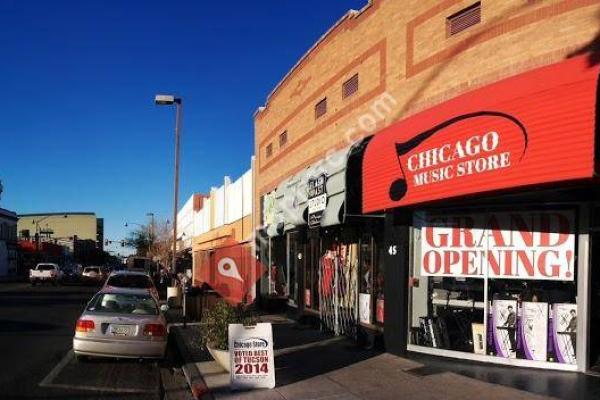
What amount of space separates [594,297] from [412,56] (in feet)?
17.6

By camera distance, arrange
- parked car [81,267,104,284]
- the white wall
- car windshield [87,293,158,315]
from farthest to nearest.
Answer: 1. parked car [81,267,104,284]
2. the white wall
3. car windshield [87,293,158,315]

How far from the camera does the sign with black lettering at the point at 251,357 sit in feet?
30.0

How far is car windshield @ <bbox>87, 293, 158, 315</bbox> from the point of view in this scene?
467 inches

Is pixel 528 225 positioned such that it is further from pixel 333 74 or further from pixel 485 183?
pixel 333 74

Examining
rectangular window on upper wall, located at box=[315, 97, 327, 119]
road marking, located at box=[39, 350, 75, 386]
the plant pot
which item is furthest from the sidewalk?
rectangular window on upper wall, located at box=[315, 97, 327, 119]

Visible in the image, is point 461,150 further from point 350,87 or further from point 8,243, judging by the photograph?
point 8,243

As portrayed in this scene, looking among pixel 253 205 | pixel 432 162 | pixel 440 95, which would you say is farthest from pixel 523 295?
pixel 253 205

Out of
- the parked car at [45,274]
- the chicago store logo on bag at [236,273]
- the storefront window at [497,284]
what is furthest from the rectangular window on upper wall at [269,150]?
the parked car at [45,274]

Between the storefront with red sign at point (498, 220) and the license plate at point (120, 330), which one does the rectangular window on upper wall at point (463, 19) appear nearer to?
the storefront with red sign at point (498, 220)

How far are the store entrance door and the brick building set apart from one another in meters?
0.06

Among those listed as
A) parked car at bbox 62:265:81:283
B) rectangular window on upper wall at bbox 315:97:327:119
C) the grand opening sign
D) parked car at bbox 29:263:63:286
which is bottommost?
parked car at bbox 62:265:81:283

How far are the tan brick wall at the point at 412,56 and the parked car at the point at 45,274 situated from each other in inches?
1272

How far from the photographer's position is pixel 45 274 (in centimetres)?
4709

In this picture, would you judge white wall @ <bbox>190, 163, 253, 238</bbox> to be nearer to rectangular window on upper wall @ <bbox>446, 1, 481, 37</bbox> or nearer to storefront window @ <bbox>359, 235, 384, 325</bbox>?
storefront window @ <bbox>359, 235, 384, 325</bbox>
